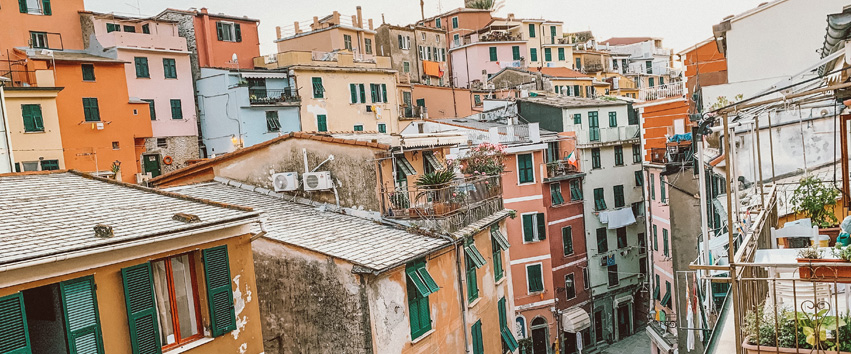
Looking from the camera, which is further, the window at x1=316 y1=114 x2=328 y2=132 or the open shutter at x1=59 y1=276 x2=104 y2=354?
the window at x1=316 y1=114 x2=328 y2=132

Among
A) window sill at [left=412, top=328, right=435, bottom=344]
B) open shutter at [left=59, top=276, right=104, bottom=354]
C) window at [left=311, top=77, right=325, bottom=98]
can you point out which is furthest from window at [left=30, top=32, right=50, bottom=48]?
open shutter at [left=59, top=276, right=104, bottom=354]

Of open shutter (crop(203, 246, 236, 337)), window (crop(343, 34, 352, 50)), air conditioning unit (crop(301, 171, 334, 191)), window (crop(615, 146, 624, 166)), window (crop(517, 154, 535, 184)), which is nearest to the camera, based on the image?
open shutter (crop(203, 246, 236, 337))

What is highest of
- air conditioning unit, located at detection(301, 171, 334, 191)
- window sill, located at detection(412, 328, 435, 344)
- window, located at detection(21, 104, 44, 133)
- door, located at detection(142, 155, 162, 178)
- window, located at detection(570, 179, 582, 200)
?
window, located at detection(21, 104, 44, 133)

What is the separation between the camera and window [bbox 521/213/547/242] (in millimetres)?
32094

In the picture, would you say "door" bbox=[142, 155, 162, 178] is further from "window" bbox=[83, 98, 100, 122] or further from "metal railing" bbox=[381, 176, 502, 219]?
"metal railing" bbox=[381, 176, 502, 219]

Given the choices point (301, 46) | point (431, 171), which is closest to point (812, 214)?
point (431, 171)

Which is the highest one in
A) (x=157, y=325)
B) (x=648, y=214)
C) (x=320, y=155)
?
(x=320, y=155)

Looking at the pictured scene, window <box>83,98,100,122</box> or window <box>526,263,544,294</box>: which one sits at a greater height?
window <box>83,98,100,122</box>

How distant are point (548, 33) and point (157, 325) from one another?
58.1 metres

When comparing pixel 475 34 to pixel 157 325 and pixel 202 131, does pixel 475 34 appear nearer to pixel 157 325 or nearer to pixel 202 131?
pixel 202 131

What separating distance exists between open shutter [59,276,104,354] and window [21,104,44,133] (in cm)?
2330

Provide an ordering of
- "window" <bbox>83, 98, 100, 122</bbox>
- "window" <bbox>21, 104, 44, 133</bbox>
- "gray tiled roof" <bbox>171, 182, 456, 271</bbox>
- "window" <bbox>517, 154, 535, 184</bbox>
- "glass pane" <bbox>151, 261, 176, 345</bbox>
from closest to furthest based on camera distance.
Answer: "glass pane" <bbox>151, 261, 176, 345</bbox> < "gray tiled roof" <bbox>171, 182, 456, 271</bbox> < "window" <bbox>21, 104, 44, 133</bbox> < "window" <bbox>83, 98, 100, 122</bbox> < "window" <bbox>517, 154, 535, 184</bbox>

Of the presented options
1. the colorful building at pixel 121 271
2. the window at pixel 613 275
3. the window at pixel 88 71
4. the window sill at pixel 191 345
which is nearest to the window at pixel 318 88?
the window at pixel 88 71

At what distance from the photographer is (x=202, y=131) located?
128 feet
